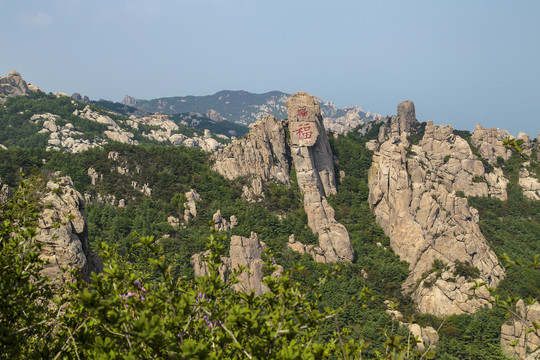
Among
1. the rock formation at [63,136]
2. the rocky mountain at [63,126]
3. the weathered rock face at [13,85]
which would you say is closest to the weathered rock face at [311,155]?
the rocky mountain at [63,126]

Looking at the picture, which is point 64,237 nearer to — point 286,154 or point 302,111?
point 302,111

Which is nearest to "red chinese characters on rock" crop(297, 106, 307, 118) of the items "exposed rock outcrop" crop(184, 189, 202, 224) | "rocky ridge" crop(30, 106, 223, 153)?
"exposed rock outcrop" crop(184, 189, 202, 224)

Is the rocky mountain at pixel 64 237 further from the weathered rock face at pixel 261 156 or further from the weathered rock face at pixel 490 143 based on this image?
the weathered rock face at pixel 490 143

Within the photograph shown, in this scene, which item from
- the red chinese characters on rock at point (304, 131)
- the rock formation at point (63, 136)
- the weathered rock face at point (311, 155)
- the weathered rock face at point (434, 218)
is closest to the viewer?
the weathered rock face at point (434, 218)

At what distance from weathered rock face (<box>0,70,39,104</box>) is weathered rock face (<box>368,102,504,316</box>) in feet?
464

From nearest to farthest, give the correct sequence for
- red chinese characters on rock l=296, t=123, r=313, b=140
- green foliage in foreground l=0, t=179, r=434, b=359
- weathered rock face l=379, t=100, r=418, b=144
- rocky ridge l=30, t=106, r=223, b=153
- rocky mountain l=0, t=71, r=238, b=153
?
green foliage in foreground l=0, t=179, r=434, b=359 < red chinese characters on rock l=296, t=123, r=313, b=140 < weathered rock face l=379, t=100, r=418, b=144 < rocky ridge l=30, t=106, r=223, b=153 < rocky mountain l=0, t=71, r=238, b=153

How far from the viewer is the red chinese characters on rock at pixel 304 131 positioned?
2447 inches

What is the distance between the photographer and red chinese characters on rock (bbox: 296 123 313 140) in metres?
62.2

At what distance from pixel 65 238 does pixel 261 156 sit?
164ft

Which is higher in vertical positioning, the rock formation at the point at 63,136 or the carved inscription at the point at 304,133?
the carved inscription at the point at 304,133

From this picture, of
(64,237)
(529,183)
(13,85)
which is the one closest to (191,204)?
(64,237)

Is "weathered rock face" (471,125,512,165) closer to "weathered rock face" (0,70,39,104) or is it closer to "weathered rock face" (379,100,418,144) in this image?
"weathered rock face" (379,100,418,144)

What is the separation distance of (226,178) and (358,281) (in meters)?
29.8

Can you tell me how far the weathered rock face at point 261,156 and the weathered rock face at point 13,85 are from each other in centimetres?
11886
